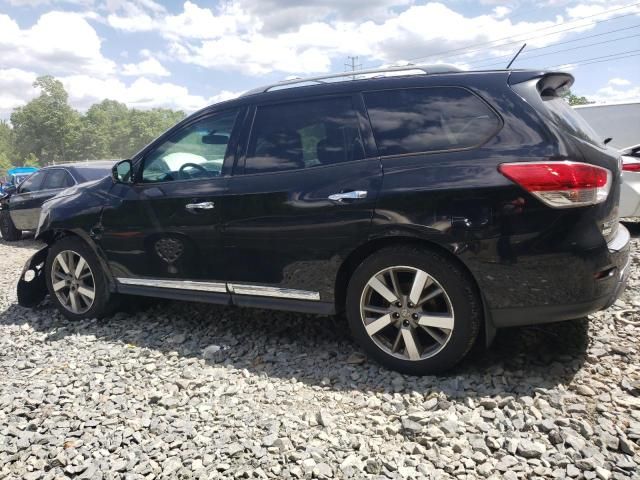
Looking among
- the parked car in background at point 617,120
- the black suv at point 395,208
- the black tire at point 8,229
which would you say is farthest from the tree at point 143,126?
the black suv at point 395,208

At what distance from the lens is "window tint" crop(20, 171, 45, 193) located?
33.7ft

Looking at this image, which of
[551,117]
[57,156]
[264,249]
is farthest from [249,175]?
[57,156]

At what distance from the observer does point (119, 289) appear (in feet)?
14.4

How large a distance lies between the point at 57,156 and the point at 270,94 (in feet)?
359

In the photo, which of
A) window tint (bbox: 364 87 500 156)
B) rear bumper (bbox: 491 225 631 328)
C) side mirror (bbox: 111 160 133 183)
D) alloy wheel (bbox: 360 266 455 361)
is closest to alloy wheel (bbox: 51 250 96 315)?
side mirror (bbox: 111 160 133 183)

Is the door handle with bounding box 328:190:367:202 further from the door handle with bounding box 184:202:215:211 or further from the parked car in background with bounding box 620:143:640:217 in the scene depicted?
the parked car in background with bounding box 620:143:640:217

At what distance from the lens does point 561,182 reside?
2.61m

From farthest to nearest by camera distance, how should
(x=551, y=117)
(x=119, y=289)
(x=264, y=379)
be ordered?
(x=119, y=289) < (x=264, y=379) < (x=551, y=117)

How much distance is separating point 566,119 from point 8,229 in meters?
12.2

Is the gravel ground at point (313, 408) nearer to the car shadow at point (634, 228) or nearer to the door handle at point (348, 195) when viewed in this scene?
the door handle at point (348, 195)

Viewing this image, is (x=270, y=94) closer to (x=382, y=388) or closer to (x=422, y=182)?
(x=422, y=182)

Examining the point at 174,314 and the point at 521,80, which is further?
the point at 174,314

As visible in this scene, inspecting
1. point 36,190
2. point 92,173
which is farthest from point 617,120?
point 36,190

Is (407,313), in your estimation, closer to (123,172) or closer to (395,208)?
(395,208)
